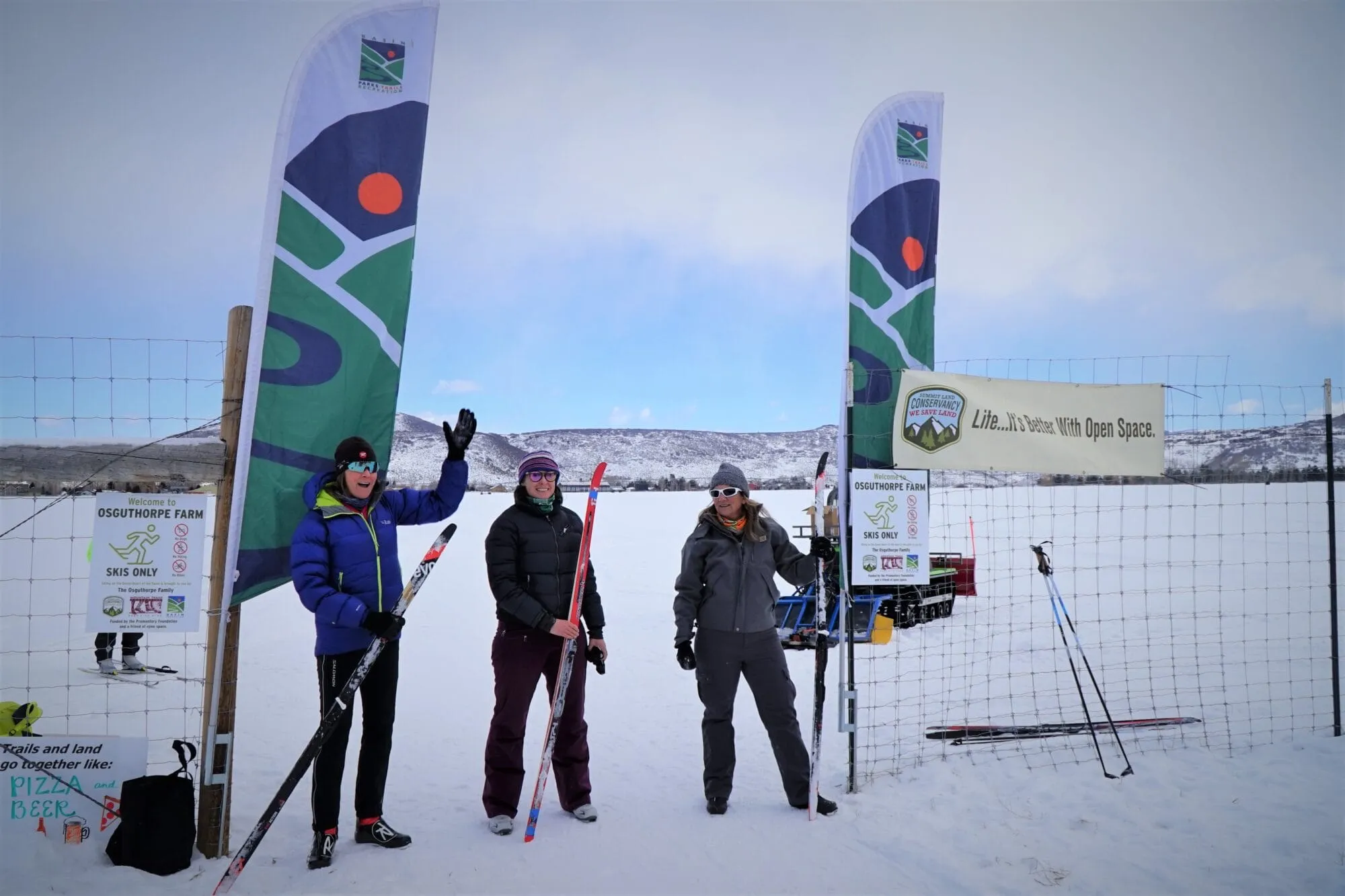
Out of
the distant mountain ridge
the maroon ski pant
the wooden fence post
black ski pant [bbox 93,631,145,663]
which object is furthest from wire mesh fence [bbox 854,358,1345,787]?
the distant mountain ridge

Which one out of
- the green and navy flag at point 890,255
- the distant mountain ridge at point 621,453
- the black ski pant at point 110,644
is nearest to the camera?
the green and navy flag at point 890,255

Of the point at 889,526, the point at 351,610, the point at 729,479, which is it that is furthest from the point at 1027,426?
the point at 351,610

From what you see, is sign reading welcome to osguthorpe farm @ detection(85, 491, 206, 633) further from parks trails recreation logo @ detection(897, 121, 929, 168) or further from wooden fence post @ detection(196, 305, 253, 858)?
parks trails recreation logo @ detection(897, 121, 929, 168)

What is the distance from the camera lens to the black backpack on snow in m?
3.41

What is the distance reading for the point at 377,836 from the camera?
3.75m

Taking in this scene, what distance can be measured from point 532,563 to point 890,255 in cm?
320

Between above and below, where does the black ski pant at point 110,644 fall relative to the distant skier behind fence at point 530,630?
below

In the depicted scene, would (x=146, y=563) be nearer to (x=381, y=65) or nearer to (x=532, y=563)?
(x=532, y=563)

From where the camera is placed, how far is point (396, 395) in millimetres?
4305

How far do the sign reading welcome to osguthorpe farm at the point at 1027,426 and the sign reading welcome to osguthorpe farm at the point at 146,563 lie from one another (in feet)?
12.7

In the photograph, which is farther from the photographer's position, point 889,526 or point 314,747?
point 889,526

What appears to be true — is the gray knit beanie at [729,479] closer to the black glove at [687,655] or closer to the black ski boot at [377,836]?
the black glove at [687,655]

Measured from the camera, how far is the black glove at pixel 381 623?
3.41 m

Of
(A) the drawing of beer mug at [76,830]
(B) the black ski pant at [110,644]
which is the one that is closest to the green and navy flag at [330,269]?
(A) the drawing of beer mug at [76,830]
